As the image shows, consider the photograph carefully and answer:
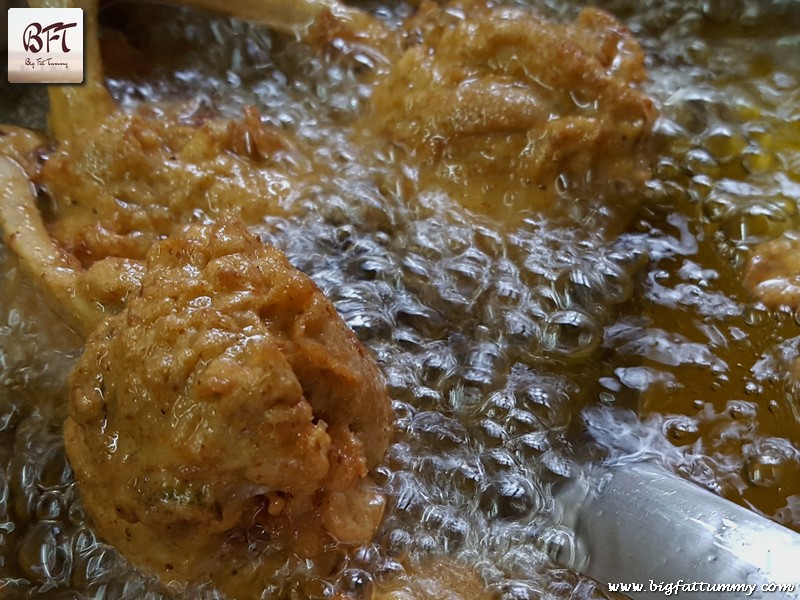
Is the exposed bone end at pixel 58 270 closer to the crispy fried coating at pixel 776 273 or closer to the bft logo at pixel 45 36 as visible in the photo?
the bft logo at pixel 45 36

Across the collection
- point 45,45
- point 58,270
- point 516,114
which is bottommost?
point 58,270

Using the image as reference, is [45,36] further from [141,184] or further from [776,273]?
[776,273]

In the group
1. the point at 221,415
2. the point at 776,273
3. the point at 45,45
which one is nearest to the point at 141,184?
the point at 45,45

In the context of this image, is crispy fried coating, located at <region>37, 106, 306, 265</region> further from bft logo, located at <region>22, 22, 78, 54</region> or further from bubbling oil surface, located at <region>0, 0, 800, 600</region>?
bft logo, located at <region>22, 22, 78, 54</region>

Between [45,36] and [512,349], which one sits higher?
[45,36]

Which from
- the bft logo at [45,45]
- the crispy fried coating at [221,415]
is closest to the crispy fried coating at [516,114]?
the crispy fried coating at [221,415]
